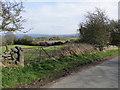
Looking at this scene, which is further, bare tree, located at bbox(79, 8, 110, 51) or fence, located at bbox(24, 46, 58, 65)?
bare tree, located at bbox(79, 8, 110, 51)

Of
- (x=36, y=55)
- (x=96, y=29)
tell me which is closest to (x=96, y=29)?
(x=96, y=29)

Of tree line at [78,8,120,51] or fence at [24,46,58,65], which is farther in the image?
tree line at [78,8,120,51]

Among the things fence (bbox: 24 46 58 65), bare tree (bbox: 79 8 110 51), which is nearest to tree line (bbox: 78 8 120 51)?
bare tree (bbox: 79 8 110 51)

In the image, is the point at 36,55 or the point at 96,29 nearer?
the point at 36,55

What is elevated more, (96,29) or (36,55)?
(96,29)

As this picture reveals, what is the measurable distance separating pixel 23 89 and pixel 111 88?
3.31 meters

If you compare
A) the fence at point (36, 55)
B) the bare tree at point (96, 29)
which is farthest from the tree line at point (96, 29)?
the fence at point (36, 55)

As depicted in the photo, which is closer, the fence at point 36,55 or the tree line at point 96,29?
the fence at point 36,55

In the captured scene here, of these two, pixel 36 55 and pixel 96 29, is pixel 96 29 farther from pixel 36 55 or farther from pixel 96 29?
pixel 36 55

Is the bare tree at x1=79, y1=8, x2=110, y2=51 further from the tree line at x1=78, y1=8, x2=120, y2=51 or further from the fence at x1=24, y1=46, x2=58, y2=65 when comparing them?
the fence at x1=24, y1=46, x2=58, y2=65

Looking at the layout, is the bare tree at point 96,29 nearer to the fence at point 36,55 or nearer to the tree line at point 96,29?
the tree line at point 96,29

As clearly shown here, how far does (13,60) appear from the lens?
869cm

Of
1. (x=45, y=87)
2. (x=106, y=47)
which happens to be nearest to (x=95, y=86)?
(x=45, y=87)

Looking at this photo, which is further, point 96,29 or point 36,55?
point 96,29
